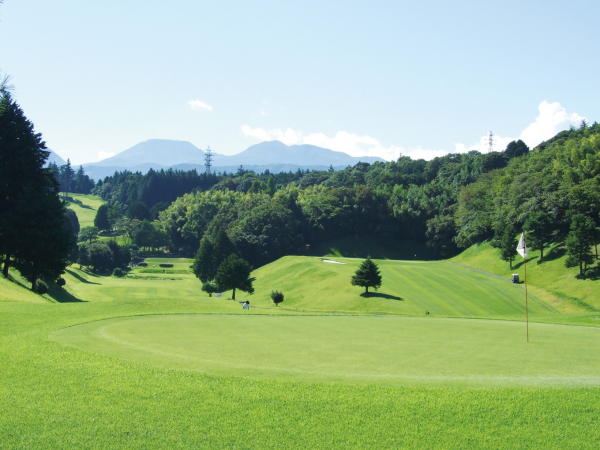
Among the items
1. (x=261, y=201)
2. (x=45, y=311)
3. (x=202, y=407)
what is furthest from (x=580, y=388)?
(x=261, y=201)

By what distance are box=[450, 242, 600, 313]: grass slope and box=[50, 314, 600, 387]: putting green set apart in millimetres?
39467

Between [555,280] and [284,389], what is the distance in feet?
204

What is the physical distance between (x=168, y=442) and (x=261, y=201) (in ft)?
384

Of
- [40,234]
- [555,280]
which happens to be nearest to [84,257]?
[40,234]

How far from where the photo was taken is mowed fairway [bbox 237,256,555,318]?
5081 cm

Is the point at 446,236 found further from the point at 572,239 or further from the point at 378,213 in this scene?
the point at 572,239

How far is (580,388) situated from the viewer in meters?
10.3

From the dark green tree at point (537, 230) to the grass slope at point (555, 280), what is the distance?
1.78 metres

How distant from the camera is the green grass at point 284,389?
8.17 m

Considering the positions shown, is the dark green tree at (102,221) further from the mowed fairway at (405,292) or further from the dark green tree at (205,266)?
the mowed fairway at (405,292)

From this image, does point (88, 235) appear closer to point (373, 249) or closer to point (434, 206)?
point (373, 249)

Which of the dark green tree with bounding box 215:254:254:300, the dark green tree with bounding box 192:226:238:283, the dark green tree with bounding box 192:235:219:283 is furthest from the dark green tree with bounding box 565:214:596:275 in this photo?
the dark green tree with bounding box 192:235:219:283

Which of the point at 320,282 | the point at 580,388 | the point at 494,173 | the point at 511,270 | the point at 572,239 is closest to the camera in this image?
the point at 580,388

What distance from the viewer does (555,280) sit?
61781 mm
